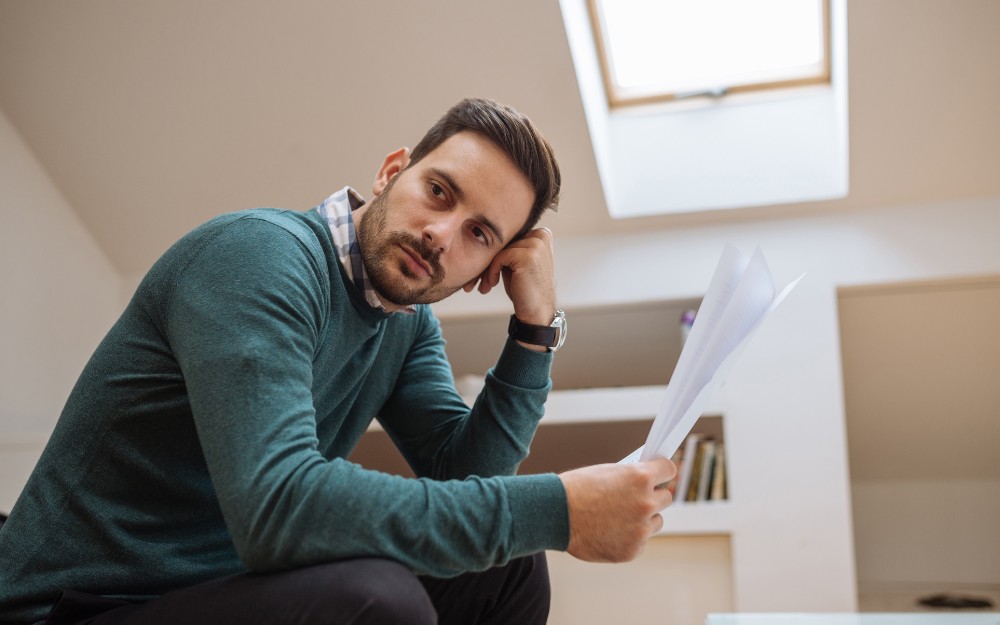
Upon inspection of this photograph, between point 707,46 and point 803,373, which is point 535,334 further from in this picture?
point 707,46

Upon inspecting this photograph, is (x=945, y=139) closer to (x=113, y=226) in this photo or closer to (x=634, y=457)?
(x=634, y=457)

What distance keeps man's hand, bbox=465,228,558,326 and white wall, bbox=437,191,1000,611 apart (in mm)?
1382

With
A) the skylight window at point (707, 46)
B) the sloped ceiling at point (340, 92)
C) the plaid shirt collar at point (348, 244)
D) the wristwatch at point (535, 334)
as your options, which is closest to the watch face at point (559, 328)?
the wristwatch at point (535, 334)

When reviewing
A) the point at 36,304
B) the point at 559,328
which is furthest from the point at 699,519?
the point at 36,304

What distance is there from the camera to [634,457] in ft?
3.35

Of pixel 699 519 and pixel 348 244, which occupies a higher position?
pixel 348 244

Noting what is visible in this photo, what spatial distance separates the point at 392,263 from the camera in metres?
1.18

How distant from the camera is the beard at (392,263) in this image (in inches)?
46.6

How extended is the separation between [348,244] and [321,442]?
294 millimetres

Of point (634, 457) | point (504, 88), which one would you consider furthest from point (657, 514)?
point (504, 88)

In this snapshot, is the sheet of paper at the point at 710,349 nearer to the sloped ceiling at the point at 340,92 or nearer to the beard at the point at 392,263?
the beard at the point at 392,263

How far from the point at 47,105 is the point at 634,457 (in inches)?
97.5

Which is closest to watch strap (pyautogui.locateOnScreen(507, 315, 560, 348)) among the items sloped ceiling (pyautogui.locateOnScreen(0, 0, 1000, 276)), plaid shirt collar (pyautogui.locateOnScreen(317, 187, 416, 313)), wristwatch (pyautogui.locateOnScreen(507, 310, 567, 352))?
wristwatch (pyautogui.locateOnScreen(507, 310, 567, 352))

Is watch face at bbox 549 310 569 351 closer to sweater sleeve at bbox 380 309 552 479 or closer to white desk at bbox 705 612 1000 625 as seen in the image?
sweater sleeve at bbox 380 309 552 479
